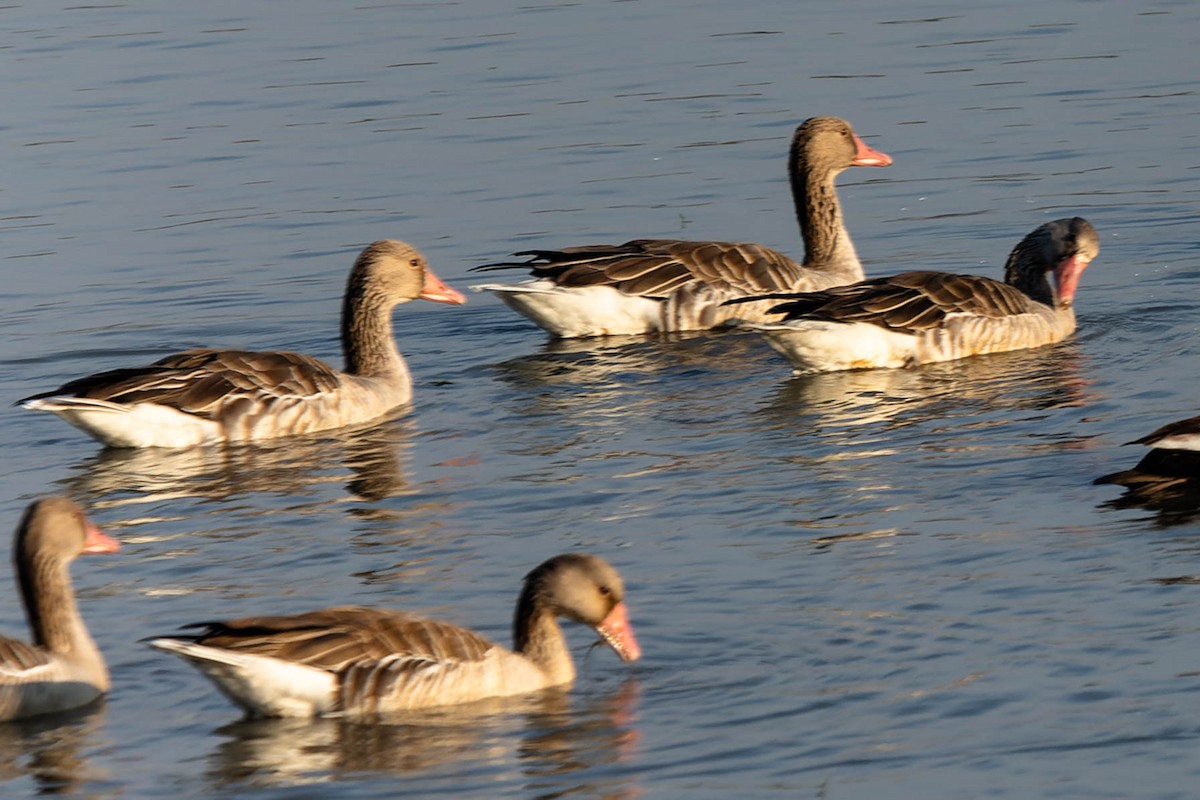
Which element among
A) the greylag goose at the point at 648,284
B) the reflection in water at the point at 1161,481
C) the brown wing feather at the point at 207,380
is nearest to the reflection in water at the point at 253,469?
the brown wing feather at the point at 207,380

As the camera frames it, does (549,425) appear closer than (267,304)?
Yes

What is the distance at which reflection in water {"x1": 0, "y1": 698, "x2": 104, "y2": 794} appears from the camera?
9.02 meters

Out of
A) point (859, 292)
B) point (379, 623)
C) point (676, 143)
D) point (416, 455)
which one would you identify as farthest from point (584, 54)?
point (379, 623)

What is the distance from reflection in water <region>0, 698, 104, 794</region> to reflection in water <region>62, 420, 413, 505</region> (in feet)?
12.0

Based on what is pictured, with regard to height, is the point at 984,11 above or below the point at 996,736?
above

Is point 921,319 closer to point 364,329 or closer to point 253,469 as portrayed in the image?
point 364,329

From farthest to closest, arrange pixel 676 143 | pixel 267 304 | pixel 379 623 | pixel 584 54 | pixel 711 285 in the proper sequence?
pixel 584 54 → pixel 676 143 → pixel 267 304 → pixel 711 285 → pixel 379 623

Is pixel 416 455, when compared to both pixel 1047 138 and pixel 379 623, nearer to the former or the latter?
pixel 379 623

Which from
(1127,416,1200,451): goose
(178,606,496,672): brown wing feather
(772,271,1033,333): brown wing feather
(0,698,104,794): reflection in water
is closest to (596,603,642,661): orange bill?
(178,606,496,672): brown wing feather

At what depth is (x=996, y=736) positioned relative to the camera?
8766mm

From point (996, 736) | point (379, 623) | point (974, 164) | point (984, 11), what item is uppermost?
point (984, 11)

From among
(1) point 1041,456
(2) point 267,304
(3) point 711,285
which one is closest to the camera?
(1) point 1041,456

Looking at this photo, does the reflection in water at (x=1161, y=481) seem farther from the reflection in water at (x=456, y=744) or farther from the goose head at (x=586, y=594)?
the reflection in water at (x=456, y=744)

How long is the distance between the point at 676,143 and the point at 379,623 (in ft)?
49.0
